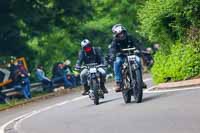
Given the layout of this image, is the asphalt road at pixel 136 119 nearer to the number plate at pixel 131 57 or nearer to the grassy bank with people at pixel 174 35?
the number plate at pixel 131 57

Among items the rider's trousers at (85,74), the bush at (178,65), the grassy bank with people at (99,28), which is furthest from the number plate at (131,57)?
the bush at (178,65)

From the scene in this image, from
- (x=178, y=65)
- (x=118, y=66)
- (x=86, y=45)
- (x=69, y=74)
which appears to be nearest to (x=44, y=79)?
(x=69, y=74)

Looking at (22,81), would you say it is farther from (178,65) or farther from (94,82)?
(94,82)

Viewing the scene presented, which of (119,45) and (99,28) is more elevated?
(99,28)

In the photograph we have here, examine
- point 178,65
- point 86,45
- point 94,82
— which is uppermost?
point 86,45

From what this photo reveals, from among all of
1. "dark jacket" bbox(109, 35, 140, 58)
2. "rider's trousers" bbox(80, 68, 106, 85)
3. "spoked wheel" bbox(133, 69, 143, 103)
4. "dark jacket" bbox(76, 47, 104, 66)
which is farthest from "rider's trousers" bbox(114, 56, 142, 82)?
"dark jacket" bbox(76, 47, 104, 66)

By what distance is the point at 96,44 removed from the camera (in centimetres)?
4091

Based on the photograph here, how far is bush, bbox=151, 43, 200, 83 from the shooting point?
687 inches

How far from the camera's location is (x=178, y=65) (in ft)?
58.0

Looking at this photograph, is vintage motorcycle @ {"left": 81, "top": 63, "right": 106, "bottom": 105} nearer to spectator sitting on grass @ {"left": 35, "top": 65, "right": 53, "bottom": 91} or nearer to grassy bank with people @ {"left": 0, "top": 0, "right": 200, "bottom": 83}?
grassy bank with people @ {"left": 0, "top": 0, "right": 200, "bottom": 83}

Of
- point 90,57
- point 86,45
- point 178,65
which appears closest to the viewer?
point 86,45

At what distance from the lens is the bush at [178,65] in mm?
17438

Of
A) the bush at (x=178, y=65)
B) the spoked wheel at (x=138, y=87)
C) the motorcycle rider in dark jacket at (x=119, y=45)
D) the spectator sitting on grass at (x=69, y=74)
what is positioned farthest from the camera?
the spectator sitting on grass at (x=69, y=74)

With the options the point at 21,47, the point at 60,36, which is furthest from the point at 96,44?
the point at 21,47
